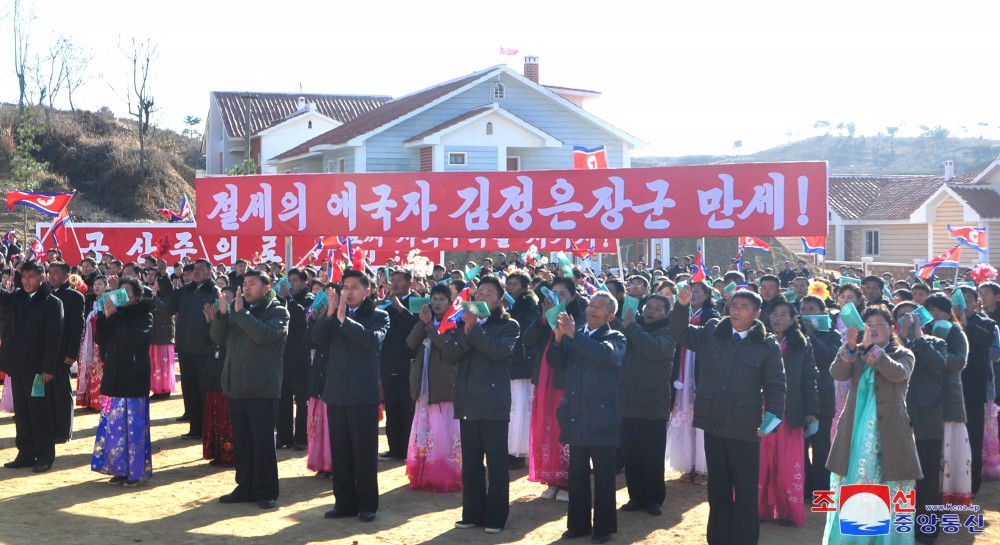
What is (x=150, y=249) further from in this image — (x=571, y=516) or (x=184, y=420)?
(x=571, y=516)

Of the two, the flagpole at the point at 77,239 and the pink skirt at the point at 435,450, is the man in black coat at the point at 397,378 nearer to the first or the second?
the pink skirt at the point at 435,450

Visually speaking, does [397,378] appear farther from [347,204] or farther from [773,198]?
[773,198]

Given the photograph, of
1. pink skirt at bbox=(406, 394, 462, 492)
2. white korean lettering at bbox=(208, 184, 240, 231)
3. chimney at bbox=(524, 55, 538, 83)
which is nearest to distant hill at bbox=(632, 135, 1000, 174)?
chimney at bbox=(524, 55, 538, 83)

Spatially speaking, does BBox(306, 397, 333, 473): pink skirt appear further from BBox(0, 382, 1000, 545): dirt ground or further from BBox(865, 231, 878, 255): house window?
BBox(865, 231, 878, 255): house window

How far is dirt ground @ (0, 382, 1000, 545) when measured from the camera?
7227 millimetres

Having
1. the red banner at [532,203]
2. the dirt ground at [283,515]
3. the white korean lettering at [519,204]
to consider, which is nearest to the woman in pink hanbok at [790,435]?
the dirt ground at [283,515]

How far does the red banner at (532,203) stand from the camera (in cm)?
977

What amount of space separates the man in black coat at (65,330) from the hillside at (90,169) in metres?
27.1

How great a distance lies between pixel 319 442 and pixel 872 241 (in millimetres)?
41051

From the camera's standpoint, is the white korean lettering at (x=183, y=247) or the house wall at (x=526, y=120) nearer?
the white korean lettering at (x=183, y=247)

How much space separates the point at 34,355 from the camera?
920 cm

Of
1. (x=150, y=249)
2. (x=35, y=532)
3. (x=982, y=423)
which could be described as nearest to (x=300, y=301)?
(x=35, y=532)

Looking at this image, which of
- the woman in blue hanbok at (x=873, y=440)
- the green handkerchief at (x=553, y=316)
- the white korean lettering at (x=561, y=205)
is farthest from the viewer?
the white korean lettering at (x=561, y=205)

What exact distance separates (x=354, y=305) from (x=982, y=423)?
5675mm
